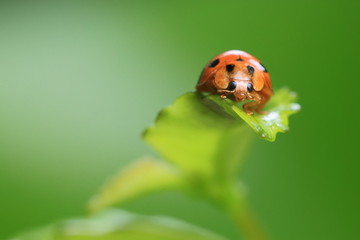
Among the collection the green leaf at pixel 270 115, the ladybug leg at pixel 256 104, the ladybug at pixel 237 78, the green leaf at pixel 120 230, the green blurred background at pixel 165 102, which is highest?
the green blurred background at pixel 165 102

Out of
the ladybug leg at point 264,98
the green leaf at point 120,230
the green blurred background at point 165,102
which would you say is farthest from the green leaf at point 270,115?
the green blurred background at point 165,102

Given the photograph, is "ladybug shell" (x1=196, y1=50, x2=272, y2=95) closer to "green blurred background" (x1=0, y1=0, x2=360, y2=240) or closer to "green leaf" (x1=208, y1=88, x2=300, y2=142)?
"green leaf" (x1=208, y1=88, x2=300, y2=142)

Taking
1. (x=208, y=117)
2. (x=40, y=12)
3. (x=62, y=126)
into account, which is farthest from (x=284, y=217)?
(x=40, y=12)

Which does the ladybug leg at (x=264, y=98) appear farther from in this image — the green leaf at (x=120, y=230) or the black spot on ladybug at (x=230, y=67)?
the green leaf at (x=120, y=230)

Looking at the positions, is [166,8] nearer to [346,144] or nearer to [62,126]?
[62,126]

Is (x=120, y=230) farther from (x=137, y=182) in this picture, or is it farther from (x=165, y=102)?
(x=165, y=102)
